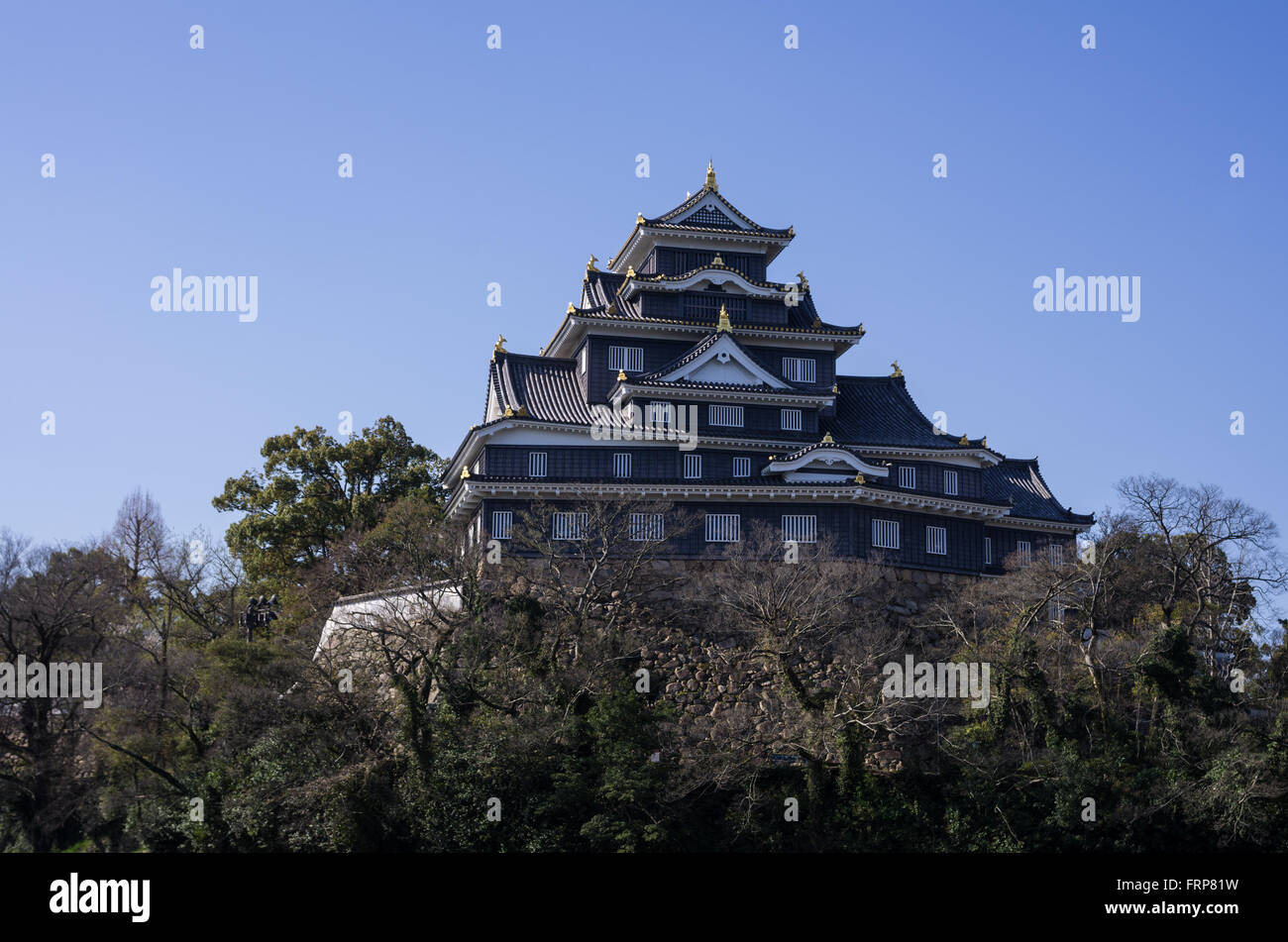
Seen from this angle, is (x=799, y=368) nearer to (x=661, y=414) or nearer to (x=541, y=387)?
(x=661, y=414)

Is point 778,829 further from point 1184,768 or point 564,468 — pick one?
point 564,468

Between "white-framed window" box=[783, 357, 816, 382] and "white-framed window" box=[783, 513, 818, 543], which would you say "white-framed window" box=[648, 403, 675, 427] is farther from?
"white-framed window" box=[783, 357, 816, 382]

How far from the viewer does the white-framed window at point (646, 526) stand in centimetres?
4038

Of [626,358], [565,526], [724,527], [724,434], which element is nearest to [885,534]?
[724,527]

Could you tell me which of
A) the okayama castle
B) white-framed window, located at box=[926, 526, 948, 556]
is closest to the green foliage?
the okayama castle

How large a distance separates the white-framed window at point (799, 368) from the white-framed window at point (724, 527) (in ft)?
22.3

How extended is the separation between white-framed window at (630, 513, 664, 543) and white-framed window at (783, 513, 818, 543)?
3.61 m

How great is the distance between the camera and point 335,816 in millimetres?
33219

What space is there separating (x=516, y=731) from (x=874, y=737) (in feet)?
28.2

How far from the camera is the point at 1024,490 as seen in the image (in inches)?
1870

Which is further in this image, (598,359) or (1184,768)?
(598,359)
